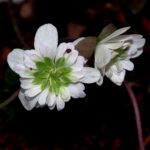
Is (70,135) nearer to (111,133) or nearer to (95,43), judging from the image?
(111,133)

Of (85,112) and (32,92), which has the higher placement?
(32,92)

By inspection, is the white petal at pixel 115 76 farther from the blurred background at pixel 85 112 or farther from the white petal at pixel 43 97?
the blurred background at pixel 85 112

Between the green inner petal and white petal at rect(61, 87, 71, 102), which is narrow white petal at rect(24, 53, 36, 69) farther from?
the green inner petal

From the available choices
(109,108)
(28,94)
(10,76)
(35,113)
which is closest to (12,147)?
(35,113)

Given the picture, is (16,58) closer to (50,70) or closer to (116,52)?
(50,70)

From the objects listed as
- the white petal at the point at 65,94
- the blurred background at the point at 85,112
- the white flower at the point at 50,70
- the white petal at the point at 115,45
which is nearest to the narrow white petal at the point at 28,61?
the white flower at the point at 50,70

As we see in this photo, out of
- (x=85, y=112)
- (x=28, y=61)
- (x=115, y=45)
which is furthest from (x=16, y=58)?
(x=85, y=112)

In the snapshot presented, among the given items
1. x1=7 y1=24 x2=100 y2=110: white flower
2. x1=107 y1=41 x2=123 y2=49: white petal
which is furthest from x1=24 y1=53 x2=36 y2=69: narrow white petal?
x1=107 y1=41 x2=123 y2=49: white petal
